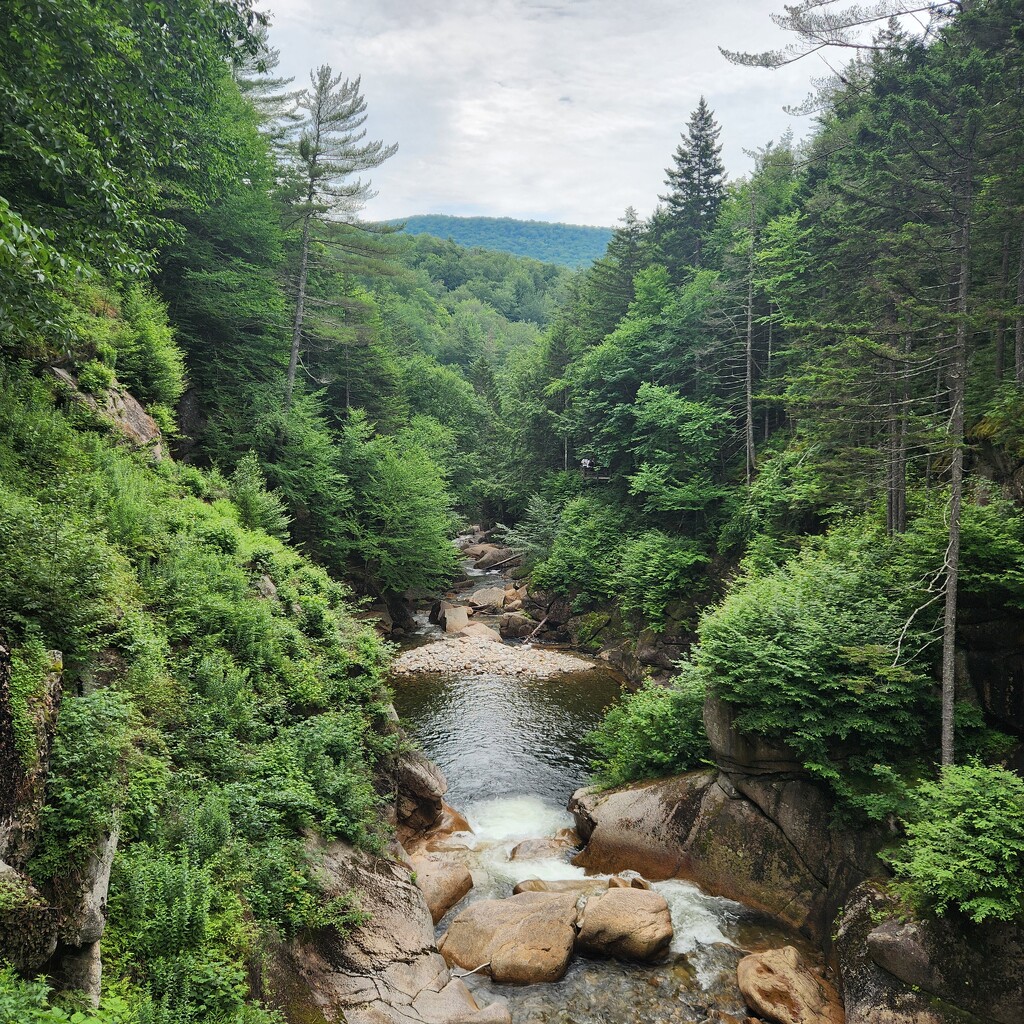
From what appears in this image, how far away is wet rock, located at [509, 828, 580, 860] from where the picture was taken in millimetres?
11273

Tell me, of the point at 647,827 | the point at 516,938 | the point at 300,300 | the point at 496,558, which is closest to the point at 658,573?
the point at 647,827

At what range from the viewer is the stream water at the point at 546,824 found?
774cm

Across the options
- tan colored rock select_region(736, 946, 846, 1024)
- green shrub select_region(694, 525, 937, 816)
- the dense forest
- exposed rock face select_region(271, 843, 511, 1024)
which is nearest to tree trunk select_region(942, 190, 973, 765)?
the dense forest

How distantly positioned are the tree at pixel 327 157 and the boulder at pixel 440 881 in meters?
17.2

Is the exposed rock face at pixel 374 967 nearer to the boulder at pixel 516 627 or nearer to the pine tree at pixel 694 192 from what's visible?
the boulder at pixel 516 627

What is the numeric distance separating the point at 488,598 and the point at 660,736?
18005mm

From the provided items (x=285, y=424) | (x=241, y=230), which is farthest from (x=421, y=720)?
(x=241, y=230)

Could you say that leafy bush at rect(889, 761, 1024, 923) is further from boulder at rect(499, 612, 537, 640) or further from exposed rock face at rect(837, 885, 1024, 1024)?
boulder at rect(499, 612, 537, 640)

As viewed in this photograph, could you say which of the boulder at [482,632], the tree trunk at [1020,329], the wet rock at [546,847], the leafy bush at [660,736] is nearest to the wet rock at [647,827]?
the wet rock at [546,847]

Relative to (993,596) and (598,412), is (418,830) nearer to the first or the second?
(993,596)

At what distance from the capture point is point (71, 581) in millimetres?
5855

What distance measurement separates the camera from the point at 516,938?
8328 millimetres

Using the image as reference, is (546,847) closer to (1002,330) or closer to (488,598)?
(1002,330)

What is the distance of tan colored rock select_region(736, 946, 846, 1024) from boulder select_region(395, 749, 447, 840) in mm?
6010
